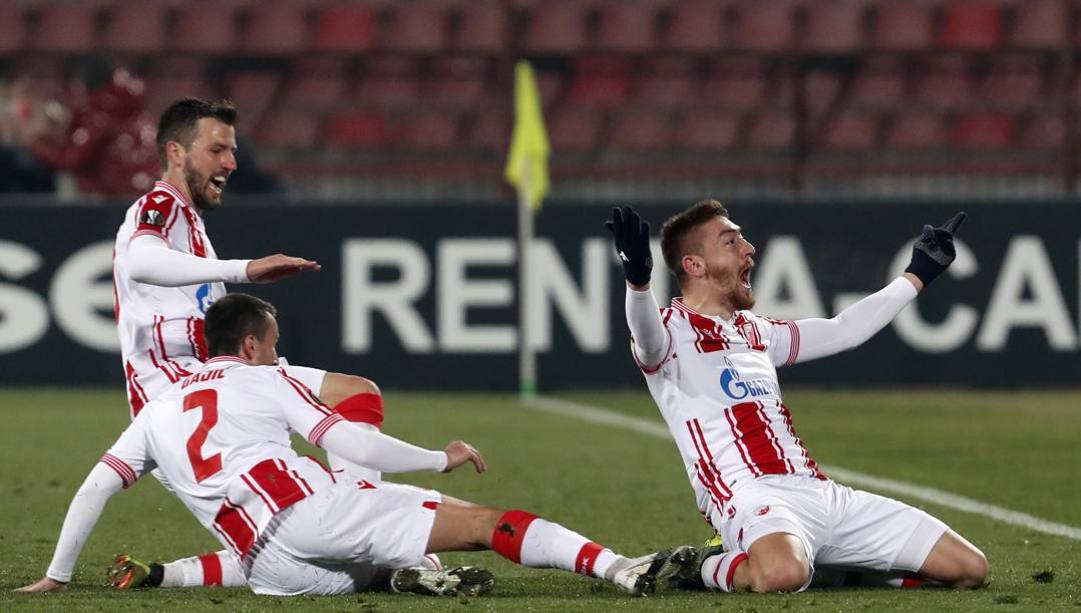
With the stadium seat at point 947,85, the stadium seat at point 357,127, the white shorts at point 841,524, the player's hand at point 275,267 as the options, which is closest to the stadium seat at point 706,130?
the stadium seat at point 947,85

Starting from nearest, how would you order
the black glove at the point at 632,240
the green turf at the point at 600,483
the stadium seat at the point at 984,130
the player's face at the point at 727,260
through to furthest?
the black glove at the point at 632,240
the green turf at the point at 600,483
the player's face at the point at 727,260
the stadium seat at the point at 984,130

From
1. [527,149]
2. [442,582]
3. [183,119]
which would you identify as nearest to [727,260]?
[442,582]

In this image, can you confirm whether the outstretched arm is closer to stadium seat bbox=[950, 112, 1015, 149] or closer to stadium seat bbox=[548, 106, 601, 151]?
stadium seat bbox=[548, 106, 601, 151]

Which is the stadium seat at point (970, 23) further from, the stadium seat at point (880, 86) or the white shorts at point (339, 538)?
the white shorts at point (339, 538)

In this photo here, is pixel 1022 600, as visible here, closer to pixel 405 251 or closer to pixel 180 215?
pixel 180 215

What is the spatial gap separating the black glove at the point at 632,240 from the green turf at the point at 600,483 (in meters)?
0.91

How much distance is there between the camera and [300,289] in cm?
1373

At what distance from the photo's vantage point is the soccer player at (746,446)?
18.2 feet

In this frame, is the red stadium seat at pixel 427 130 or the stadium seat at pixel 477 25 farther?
the stadium seat at pixel 477 25

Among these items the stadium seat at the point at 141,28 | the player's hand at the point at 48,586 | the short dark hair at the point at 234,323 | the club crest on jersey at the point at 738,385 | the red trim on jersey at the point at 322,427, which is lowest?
→ the player's hand at the point at 48,586

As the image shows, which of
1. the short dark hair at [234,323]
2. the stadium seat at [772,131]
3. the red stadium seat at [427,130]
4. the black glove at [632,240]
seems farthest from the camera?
the red stadium seat at [427,130]

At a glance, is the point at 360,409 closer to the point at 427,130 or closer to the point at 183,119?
the point at 183,119

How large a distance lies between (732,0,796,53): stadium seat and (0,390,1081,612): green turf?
12.3 feet

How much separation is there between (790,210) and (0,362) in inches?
222
